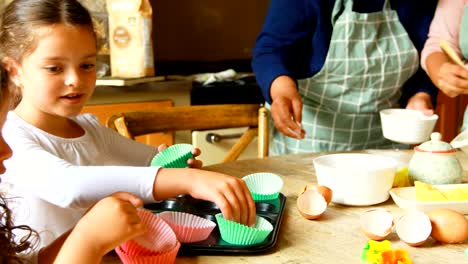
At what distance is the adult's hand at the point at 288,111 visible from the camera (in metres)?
1.31

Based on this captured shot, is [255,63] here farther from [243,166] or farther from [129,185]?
[129,185]

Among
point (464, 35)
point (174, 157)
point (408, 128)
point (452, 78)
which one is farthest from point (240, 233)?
point (464, 35)

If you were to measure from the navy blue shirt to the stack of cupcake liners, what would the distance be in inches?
29.6

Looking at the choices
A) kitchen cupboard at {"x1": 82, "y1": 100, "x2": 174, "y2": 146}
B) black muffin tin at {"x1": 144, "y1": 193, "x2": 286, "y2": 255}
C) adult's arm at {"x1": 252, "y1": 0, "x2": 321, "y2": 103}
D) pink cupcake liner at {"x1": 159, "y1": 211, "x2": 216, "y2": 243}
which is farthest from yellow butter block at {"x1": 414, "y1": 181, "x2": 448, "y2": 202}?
kitchen cupboard at {"x1": 82, "y1": 100, "x2": 174, "y2": 146}

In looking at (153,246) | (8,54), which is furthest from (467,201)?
(8,54)

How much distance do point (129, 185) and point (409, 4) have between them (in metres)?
1.00

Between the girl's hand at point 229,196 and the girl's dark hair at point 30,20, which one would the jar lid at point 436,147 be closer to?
the girl's hand at point 229,196

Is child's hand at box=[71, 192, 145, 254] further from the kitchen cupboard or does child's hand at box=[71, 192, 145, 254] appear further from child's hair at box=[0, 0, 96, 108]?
the kitchen cupboard

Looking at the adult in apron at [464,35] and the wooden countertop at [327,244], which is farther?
the adult in apron at [464,35]

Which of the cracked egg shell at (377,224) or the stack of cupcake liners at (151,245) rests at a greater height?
the stack of cupcake liners at (151,245)

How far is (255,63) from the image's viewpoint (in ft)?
5.14

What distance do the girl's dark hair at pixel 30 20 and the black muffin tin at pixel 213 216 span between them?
397 millimetres

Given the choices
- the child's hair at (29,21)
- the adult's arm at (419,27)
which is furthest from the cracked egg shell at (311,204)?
the adult's arm at (419,27)

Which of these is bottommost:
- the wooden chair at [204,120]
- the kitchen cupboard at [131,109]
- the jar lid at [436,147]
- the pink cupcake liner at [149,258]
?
the kitchen cupboard at [131,109]
